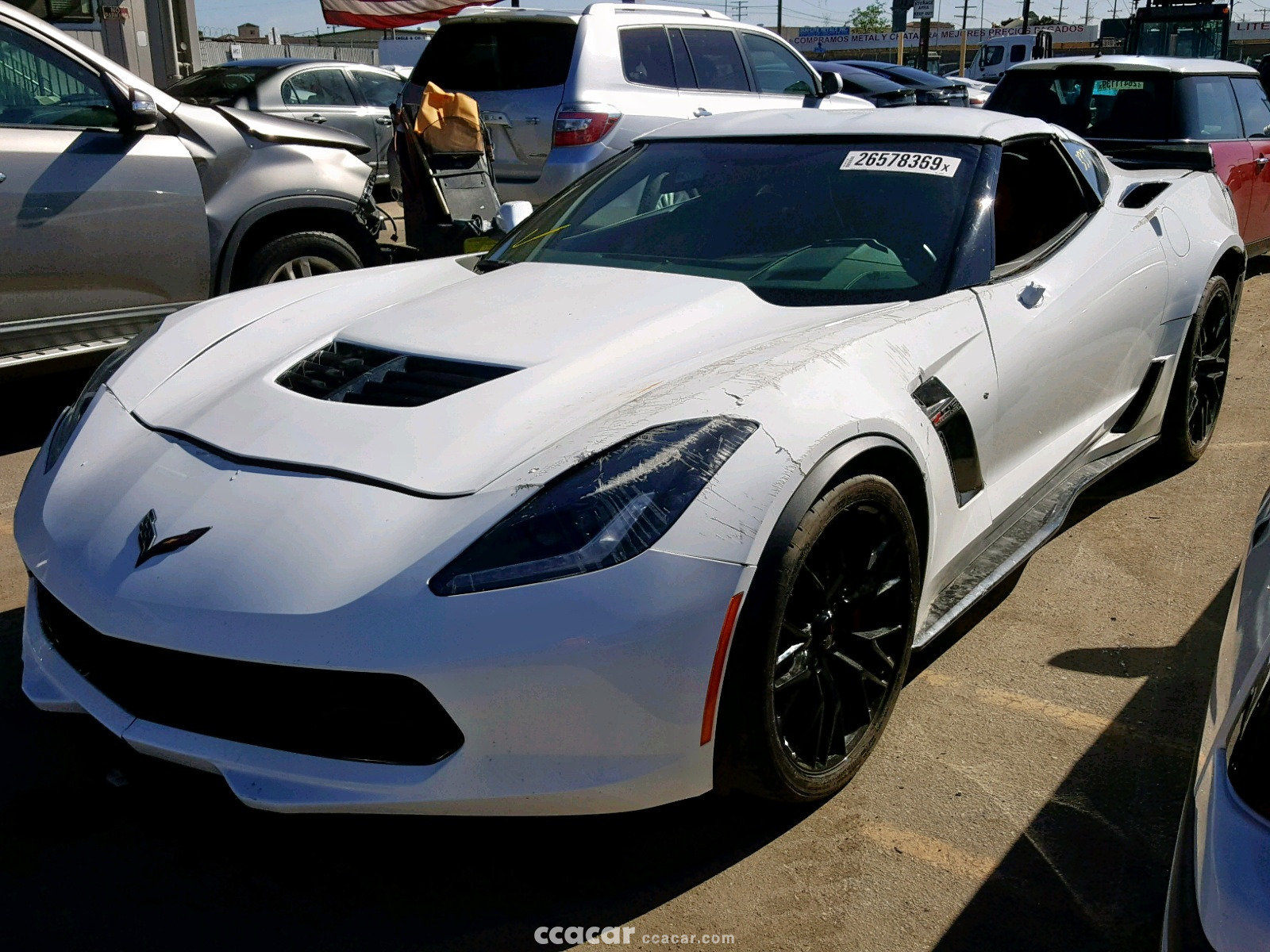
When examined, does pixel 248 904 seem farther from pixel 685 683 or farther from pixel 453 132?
pixel 453 132

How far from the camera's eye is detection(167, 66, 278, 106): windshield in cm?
1068

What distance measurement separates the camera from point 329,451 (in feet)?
7.63

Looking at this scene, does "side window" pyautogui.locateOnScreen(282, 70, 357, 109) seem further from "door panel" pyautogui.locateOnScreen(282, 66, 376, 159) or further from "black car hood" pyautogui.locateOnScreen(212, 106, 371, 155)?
"black car hood" pyautogui.locateOnScreen(212, 106, 371, 155)

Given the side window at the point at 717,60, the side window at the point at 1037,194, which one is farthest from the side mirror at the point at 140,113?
the side window at the point at 717,60

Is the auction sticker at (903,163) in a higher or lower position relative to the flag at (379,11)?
lower

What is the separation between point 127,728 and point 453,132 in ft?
18.7

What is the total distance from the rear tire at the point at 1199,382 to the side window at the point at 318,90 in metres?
8.93

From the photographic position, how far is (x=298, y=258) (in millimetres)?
5738

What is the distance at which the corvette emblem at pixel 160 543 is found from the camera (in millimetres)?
2180

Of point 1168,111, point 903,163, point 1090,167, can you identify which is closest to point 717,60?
point 1168,111

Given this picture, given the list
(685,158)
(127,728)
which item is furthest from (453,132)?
(127,728)

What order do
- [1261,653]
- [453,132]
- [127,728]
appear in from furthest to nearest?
[453,132], [127,728], [1261,653]

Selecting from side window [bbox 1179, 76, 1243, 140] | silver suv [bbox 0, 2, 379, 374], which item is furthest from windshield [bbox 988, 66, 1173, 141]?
silver suv [bbox 0, 2, 379, 374]

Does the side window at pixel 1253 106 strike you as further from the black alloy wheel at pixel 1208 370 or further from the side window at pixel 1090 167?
the side window at pixel 1090 167
